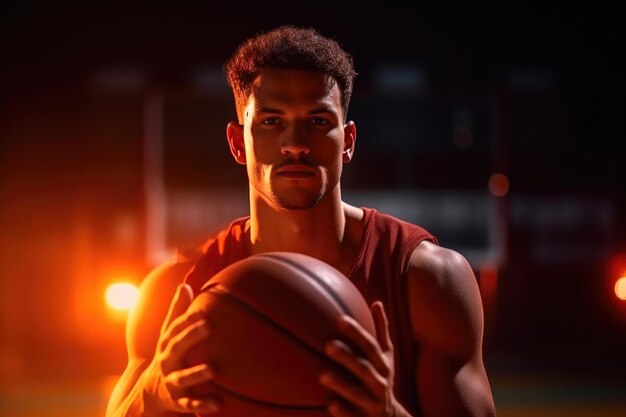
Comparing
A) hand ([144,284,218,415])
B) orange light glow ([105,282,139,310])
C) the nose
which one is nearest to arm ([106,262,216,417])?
hand ([144,284,218,415])

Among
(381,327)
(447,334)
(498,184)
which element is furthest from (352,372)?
(498,184)

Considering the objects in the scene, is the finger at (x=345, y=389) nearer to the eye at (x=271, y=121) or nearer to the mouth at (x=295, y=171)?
the mouth at (x=295, y=171)

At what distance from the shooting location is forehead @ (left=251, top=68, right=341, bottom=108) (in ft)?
8.11

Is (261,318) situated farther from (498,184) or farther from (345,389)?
(498,184)

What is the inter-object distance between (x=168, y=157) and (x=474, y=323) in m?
6.26

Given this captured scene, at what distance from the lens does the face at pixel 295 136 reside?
245cm

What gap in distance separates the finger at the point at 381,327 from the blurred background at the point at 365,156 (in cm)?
596

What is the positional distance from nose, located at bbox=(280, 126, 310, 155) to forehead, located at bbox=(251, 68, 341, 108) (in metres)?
0.09

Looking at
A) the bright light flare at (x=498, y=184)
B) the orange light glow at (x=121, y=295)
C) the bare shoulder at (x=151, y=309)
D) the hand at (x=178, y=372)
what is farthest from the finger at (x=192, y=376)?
the bright light flare at (x=498, y=184)

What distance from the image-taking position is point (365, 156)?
324 inches

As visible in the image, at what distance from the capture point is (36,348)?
27.9 feet

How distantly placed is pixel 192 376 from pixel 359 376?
36cm

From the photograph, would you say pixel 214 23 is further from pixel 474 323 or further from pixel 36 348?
pixel 474 323

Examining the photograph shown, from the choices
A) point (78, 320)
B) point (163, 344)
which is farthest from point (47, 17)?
point (163, 344)
